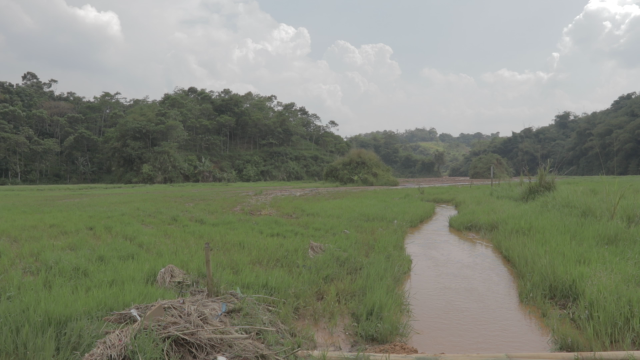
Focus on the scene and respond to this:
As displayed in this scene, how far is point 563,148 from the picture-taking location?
167 feet

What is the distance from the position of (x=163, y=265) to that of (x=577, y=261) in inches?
238

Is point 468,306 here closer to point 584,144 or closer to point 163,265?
point 163,265

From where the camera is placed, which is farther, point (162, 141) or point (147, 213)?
point (162, 141)

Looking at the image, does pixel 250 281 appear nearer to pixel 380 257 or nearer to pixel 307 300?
pixel 307 300

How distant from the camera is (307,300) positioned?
14.5 feet

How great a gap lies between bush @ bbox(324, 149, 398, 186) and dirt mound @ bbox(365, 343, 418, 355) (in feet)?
84.1

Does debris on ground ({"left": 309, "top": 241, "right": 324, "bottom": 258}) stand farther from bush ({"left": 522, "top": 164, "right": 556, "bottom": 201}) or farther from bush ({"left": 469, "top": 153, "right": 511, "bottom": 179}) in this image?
bush ({"left": 469, "top": 153, "right": 511, "bottom": 179})

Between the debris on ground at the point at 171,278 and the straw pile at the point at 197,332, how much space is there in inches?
39.6

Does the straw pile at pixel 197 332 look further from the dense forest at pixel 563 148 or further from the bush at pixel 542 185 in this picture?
the dense forest at pixel 563 148

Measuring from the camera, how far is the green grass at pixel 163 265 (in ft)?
10.9

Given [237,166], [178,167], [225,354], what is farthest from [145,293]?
[237,166]

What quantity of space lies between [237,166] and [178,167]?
9.59 metres

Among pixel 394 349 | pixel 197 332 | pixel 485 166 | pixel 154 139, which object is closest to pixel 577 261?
pixel 394 349

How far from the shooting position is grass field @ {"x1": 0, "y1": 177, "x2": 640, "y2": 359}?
346cm
